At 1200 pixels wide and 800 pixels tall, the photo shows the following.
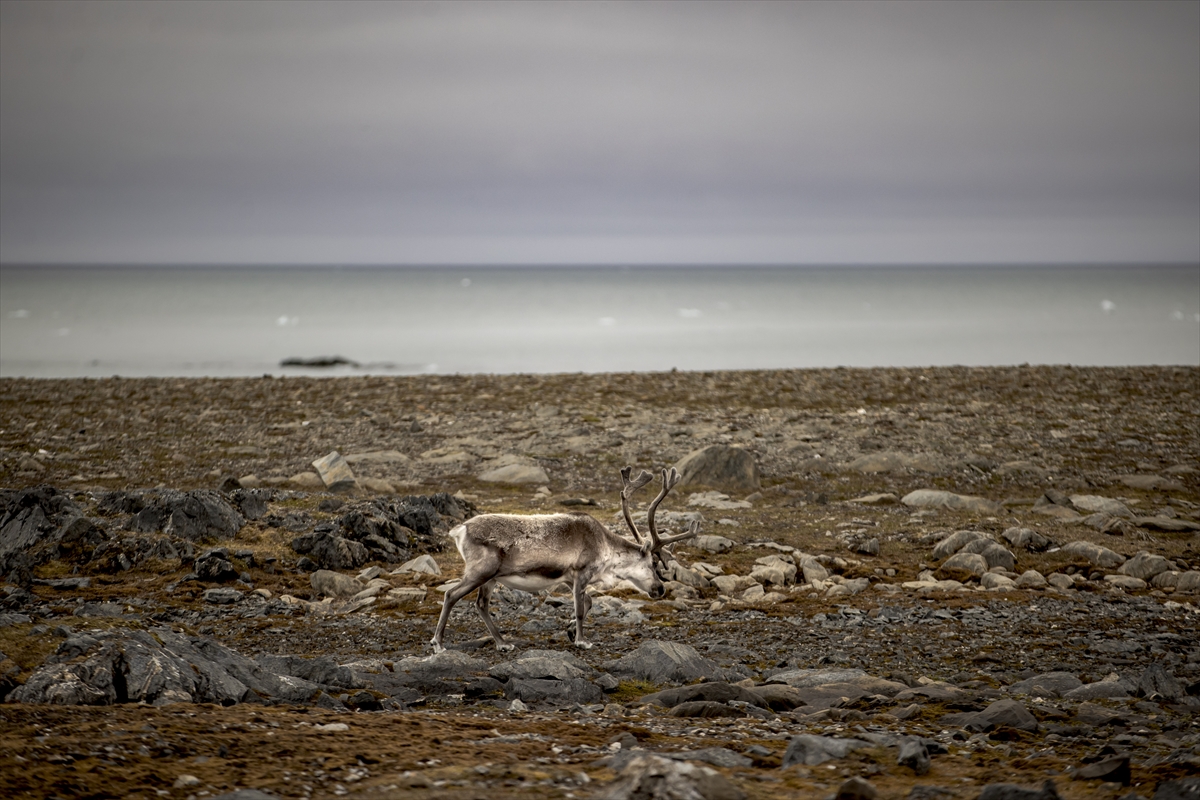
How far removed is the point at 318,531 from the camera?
1489 cm

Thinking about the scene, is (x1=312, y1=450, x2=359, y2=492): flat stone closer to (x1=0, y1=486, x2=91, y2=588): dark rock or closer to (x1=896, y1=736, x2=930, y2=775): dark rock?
(x1=0, y1=486, x2=91, y2=588): dark rock

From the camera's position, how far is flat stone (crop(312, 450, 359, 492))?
63.7 feet

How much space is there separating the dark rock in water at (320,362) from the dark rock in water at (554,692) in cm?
4552

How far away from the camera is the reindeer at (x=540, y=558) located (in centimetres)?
1091

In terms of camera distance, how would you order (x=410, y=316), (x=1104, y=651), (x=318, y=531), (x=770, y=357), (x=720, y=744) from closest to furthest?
(x=720, y=744)
(x=1104, y=651)
(x=318, y=531)
(x=770, y=357)
(x=410, y=316)

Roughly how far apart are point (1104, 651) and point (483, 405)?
64.0ft

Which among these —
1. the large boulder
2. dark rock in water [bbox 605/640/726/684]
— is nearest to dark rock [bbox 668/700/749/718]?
dark rock in water [bbox 605/640/726/684]

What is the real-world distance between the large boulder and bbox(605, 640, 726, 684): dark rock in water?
10.2 meters

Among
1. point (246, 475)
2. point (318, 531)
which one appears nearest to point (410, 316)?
point (246, 475)

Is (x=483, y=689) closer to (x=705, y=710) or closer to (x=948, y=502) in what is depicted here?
(x=705, y=710)

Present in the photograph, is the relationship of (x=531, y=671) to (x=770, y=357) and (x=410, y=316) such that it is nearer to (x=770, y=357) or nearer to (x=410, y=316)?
(x=770, y=357)

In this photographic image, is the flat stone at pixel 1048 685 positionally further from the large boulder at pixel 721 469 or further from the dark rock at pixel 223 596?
the large boulder at pixel 721 469

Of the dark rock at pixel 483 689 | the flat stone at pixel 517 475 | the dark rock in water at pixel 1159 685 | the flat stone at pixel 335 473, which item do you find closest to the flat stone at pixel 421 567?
the dark rock at pixel 483 689

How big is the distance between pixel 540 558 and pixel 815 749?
474 cm
